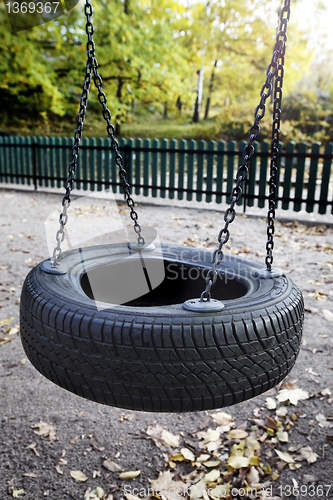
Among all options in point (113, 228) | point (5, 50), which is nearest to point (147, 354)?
point (113, 228)

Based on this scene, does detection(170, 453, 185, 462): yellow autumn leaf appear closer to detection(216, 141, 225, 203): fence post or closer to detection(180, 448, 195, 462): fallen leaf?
detection(180, 448, 195, 462): fallen leaf

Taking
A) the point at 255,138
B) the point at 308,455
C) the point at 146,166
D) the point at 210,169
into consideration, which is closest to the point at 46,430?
the point at 308,455

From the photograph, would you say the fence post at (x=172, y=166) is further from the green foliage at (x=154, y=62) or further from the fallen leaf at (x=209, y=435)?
the fallen leaf at (x=209, y=435)

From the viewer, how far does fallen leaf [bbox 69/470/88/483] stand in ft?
5.58

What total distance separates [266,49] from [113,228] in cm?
1354

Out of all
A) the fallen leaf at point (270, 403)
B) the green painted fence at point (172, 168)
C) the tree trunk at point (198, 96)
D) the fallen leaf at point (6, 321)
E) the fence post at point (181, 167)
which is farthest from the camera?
the tree trunk at point (198, 96)

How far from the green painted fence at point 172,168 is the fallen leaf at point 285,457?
535 centimetres

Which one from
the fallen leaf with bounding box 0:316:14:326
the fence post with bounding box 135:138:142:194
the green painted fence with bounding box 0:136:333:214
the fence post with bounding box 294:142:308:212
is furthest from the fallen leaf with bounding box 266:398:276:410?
the fence post with bounding box 135:138:142:194

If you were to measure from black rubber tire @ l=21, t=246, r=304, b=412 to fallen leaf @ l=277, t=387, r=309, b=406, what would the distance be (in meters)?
0.70

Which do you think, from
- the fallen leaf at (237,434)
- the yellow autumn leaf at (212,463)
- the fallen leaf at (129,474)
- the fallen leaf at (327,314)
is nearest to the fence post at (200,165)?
the fallen leaf at (327,314)

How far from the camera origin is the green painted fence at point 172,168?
24.5ft

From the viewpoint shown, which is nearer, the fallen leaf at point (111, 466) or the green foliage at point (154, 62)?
the fallen leaf at point (111, 466)

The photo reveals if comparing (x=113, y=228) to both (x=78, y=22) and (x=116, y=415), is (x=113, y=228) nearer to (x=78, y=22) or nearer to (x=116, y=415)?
(x=116, y=415)

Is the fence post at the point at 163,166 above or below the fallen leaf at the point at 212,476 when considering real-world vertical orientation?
above
